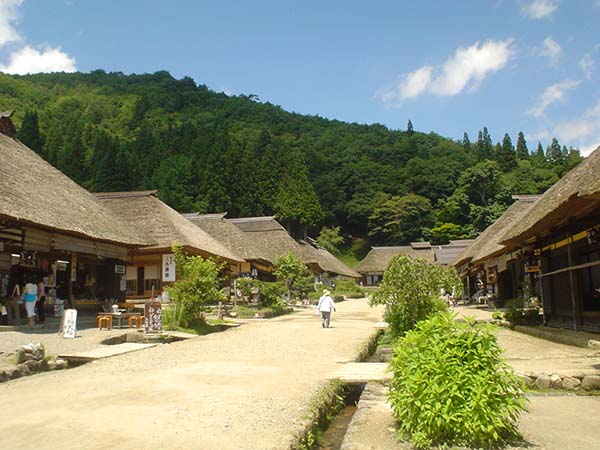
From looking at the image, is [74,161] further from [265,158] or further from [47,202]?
[47,202]

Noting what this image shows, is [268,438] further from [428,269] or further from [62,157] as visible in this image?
[62,157]

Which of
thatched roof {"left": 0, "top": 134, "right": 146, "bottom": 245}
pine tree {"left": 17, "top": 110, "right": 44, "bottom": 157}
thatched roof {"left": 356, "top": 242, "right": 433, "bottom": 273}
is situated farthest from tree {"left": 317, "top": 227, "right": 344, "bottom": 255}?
thatched roof {"left": 0, "top": 134, "right": 146, "bottom": 245}

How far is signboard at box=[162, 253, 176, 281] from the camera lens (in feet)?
69.9

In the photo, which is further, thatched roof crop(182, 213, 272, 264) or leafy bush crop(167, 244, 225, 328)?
thatched roof crop(182, 213, 272, 264)

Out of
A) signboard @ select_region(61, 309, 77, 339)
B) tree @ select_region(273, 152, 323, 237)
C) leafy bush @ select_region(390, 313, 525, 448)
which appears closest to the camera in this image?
leafy bush @ select_region(390, 313, 525, 448)

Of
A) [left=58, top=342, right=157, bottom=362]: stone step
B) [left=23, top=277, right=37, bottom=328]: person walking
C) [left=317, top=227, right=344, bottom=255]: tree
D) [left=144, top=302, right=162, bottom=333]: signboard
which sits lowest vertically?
[left=58, top=342, right=157, bottom=362]: stone step

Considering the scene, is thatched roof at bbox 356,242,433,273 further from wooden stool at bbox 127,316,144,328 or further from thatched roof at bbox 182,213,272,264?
wooden stool at bbox 127,316,144,328

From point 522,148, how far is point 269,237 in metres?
62.3

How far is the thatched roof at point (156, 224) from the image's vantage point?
2109 cm

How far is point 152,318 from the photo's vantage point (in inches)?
516

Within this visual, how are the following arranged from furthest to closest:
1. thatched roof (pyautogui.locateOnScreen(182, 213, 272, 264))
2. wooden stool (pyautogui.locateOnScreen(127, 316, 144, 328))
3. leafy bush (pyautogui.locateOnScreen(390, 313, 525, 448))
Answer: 1. thatched roof (pyautogui.locateOnScreen(182, 213, 272, 264))
2. wooden stool (pyautogui.locateOnScreen(127, 316, 144, 328))
3. leafy bush (pyautogui.locateOnScreen(390, 313, 525, 448))

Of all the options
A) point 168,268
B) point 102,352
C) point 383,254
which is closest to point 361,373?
point 102,352

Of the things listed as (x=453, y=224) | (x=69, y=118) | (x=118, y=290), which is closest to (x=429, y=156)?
(x=453, y=224)

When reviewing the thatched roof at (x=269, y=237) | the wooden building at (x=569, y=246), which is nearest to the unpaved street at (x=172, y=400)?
the wooden building at (x=569, y=246)
